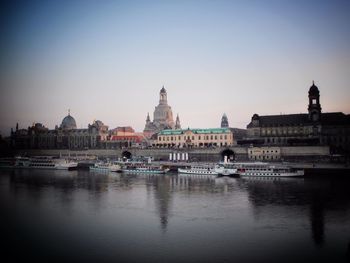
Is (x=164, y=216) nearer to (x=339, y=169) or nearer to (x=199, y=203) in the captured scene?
(x=199, y=203)

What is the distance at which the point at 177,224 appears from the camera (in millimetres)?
30562

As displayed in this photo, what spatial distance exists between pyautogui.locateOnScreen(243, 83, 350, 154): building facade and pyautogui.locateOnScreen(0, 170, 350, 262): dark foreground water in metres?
35.8

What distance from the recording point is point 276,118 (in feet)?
298

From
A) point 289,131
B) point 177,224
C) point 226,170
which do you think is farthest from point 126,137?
point 177,224

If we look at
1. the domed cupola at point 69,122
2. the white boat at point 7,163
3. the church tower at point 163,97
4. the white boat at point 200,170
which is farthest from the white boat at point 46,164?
the church tower at point 163,97

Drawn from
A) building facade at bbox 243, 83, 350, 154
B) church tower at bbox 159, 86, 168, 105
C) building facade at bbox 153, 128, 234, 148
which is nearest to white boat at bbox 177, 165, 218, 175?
building facade at bbox 243, 83, 350, 154

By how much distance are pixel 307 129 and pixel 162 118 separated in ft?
241

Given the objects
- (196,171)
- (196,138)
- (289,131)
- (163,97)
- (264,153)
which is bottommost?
(196,171)

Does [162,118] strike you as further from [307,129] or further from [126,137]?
[307,129]

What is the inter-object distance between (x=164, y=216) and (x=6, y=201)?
65.8 ft

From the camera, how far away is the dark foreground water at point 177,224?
23.7m

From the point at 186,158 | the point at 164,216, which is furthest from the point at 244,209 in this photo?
the point at 186,158

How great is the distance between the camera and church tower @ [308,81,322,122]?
85.4 meters

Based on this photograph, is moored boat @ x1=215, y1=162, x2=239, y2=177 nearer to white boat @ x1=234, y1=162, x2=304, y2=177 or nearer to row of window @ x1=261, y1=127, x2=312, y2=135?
white boat @ x1=234, y1=162, x2=304, y2=177
